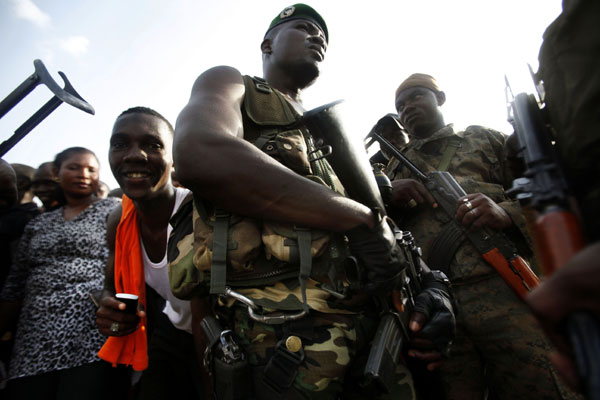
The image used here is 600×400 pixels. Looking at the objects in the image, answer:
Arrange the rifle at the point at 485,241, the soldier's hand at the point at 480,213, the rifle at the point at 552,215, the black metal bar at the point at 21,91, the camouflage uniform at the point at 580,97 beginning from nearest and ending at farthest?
the rifle at the point at 552,215, the camouflage uniform at the point at 580,97, the rifle at the point at 485,241, the soldier's hand at the point at 480,213, the black metal bar at the point at 21,91

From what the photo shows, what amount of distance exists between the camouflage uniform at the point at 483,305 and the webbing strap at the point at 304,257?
1956 millimetres

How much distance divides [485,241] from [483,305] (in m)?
0.51

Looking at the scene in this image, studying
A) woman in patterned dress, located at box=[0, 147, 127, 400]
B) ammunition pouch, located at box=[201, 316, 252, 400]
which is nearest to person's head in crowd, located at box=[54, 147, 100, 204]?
woman in patterned dress, located at box=[0, 147, 127, 400]

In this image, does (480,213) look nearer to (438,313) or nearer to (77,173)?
(438,313)

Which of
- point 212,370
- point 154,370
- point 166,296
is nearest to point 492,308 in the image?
point 212,370

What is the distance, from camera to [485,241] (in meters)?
2.70

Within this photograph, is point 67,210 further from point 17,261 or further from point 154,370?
point 154,370

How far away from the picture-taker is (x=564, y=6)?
0.85 m

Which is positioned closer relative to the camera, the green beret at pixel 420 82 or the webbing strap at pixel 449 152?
the webbing strap at pixel 449 152

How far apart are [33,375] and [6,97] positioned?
2970mm

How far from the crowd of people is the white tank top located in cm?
2

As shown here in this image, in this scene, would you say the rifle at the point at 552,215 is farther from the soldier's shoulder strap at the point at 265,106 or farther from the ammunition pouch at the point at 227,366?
the ammunition pouch at the point at 227,366

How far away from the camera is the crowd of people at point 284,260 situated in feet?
4.20

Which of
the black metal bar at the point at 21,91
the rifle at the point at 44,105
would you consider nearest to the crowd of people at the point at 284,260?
the rifle at the point at 44,105
